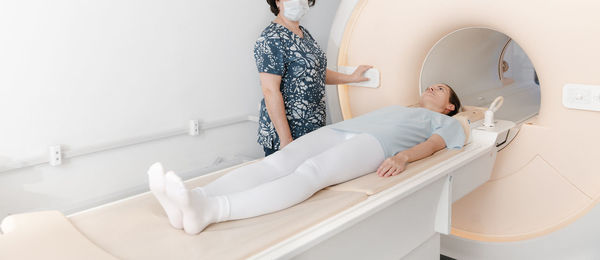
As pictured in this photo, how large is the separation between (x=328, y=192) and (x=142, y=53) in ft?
3.61

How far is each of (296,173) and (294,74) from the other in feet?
1.79

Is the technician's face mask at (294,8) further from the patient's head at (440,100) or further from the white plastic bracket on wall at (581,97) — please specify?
the white plastic bracket on wall at (581,97)

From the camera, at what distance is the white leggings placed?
1233mm

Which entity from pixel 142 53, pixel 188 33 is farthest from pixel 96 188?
pixel 188 33

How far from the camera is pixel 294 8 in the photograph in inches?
69.9

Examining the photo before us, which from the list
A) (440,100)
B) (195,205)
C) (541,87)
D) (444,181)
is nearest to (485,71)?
(440,100)

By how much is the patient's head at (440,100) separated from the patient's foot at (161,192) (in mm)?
1232

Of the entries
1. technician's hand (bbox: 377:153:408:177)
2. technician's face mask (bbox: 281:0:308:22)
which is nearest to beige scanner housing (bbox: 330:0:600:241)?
technician's face mask (bbox: 281:0:308:22)

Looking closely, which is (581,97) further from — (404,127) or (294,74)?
(294,74)

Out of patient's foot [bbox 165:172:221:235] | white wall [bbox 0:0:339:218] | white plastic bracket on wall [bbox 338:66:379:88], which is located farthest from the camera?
white plastic bracket on wall [bbox 338:66:379:88]

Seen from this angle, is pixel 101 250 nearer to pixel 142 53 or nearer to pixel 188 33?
pixel 142 53

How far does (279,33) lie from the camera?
175cm

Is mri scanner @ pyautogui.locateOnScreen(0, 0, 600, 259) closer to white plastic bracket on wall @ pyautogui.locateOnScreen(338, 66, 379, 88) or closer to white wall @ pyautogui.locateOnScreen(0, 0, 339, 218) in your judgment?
white plastic bracket on wall @ pyautogui.locateOnScreen(338, 66, 379, 88)

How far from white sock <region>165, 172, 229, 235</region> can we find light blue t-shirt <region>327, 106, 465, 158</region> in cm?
64
